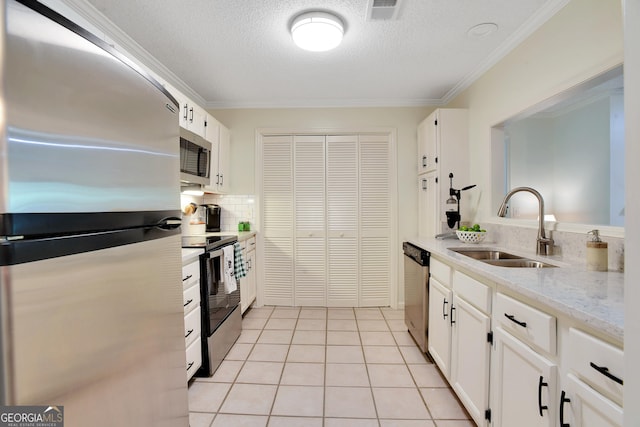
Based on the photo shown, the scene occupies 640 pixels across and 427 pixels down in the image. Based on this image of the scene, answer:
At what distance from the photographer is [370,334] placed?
112 inches

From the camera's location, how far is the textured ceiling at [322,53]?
183 centimetres

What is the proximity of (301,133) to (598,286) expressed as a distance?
9.99 ft

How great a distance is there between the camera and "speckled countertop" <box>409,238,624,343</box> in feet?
2.74

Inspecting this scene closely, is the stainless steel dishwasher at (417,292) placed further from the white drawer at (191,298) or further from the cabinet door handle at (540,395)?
the white drawer at (191,298)

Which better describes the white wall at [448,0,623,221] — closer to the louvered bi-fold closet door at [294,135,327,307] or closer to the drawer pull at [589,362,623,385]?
the drawer pull at [589,362,623,385]

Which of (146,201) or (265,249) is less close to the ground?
(146,201)

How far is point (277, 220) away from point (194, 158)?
4.41 ft

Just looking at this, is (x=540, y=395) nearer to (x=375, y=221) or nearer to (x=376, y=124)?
(x=375, y=221)

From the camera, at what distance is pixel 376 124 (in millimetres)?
3535

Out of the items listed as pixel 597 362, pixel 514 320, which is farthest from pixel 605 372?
pixel 514 320

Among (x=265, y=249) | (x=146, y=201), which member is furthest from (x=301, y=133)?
(x=146, y=201)

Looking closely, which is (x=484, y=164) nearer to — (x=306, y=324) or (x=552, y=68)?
(x=552, y=68)

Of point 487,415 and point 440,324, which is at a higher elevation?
point 440,324
